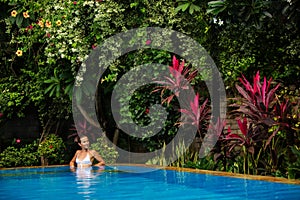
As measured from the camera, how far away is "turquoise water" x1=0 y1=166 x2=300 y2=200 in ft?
22.2

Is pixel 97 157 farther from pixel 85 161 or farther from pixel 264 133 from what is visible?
pixel 264 133

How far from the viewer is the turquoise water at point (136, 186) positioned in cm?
676

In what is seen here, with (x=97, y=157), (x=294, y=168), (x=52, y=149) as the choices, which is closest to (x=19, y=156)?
(x=52, y=149)

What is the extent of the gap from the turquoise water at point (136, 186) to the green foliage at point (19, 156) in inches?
86.4

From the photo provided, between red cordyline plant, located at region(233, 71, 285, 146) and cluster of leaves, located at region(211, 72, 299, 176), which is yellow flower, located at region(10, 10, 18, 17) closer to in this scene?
cluster of leaves, located at region(211, 72, 299, 176)

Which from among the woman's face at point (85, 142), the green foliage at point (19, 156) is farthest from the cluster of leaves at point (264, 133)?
the green foliage at point (19, 156)

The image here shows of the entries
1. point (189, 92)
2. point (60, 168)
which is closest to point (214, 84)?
point (189, 92)

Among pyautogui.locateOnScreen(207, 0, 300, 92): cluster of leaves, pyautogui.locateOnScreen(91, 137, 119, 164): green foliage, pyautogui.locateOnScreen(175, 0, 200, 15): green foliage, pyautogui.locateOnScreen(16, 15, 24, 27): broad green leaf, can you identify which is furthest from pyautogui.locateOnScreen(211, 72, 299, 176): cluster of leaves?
pyautogui.locateOnScreen(16, 15, 24, 27): broad green leaf

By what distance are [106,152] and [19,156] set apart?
2498 mm

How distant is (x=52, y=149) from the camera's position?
13578 mm

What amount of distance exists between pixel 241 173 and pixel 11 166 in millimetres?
6770

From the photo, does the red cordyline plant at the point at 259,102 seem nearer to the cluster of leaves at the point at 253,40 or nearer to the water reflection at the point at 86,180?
the cluster of leaves at the point at 253,40

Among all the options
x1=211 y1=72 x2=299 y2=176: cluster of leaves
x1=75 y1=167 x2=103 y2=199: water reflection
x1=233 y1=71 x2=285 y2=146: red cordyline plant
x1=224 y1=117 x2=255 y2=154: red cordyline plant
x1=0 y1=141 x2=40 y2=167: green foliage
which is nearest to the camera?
x1=75 y1=167 x2=103 y2=199: water reflection

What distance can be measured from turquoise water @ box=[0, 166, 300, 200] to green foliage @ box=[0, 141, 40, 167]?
219 cm
